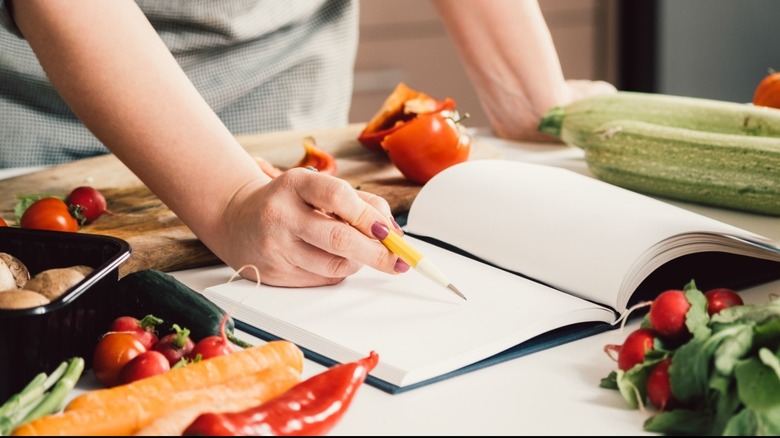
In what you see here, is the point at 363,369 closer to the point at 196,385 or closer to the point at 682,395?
the point at 196,385

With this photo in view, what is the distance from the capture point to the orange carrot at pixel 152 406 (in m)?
0.74

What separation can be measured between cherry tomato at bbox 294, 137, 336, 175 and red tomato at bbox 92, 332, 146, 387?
31.4 inches

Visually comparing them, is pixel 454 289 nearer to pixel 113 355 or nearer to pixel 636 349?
pixel 636 349

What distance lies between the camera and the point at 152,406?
0.78m

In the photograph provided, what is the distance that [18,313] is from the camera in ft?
2.75

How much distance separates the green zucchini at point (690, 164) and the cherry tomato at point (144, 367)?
91 centimetres

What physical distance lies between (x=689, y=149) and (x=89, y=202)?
963mm

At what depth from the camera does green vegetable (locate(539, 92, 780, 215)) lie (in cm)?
138

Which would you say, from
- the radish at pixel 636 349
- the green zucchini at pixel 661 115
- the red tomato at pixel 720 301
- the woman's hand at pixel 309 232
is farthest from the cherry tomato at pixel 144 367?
the green zucchini at pixel 661 115

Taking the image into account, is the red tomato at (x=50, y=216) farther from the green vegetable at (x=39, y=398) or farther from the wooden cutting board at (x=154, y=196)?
the green vegetable at (x=39, y=398)

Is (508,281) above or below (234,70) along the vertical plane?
below

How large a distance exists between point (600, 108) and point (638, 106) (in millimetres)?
69

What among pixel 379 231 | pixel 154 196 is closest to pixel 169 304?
pixel 379 231

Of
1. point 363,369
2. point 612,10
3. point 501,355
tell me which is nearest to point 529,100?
point 501,355
